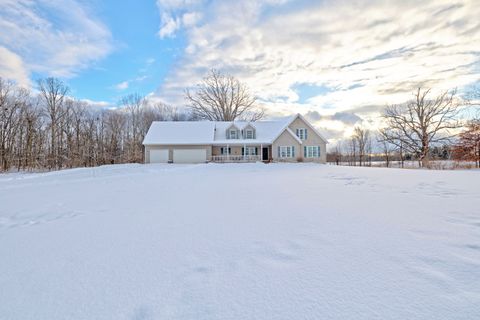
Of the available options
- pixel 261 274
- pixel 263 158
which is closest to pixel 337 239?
pixel 261 274

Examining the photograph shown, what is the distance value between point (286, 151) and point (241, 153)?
517 cm

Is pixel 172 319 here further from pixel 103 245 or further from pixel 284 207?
pixel 284 207

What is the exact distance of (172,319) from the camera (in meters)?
1.57

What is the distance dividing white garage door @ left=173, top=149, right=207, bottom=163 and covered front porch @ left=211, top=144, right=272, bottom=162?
1.22 m

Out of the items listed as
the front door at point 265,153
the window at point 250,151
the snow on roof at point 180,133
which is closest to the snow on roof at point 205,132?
the snow on roof at point 180,133

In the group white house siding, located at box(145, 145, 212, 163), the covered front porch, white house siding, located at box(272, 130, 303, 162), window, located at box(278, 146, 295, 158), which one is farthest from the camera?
window, located at box(278, 146, 295, 158)

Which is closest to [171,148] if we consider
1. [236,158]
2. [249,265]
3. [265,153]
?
[236,158]

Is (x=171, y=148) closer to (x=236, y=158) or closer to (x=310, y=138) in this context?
(x=236, y=158)

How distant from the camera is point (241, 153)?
28.0 meters

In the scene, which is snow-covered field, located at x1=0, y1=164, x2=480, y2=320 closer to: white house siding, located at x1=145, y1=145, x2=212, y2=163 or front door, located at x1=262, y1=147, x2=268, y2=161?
white house siding, located at x1=145, y1=145, x2=212, y2=163

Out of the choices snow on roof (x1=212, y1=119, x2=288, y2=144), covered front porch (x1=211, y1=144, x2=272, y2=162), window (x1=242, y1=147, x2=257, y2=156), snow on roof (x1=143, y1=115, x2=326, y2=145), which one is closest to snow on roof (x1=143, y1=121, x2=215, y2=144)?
snow on roof (x1=143, y1=115, x2=326, y2=145)

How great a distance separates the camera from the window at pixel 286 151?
1069 inches

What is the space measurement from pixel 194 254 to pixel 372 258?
71.2 inches

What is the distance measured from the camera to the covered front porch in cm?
2691
